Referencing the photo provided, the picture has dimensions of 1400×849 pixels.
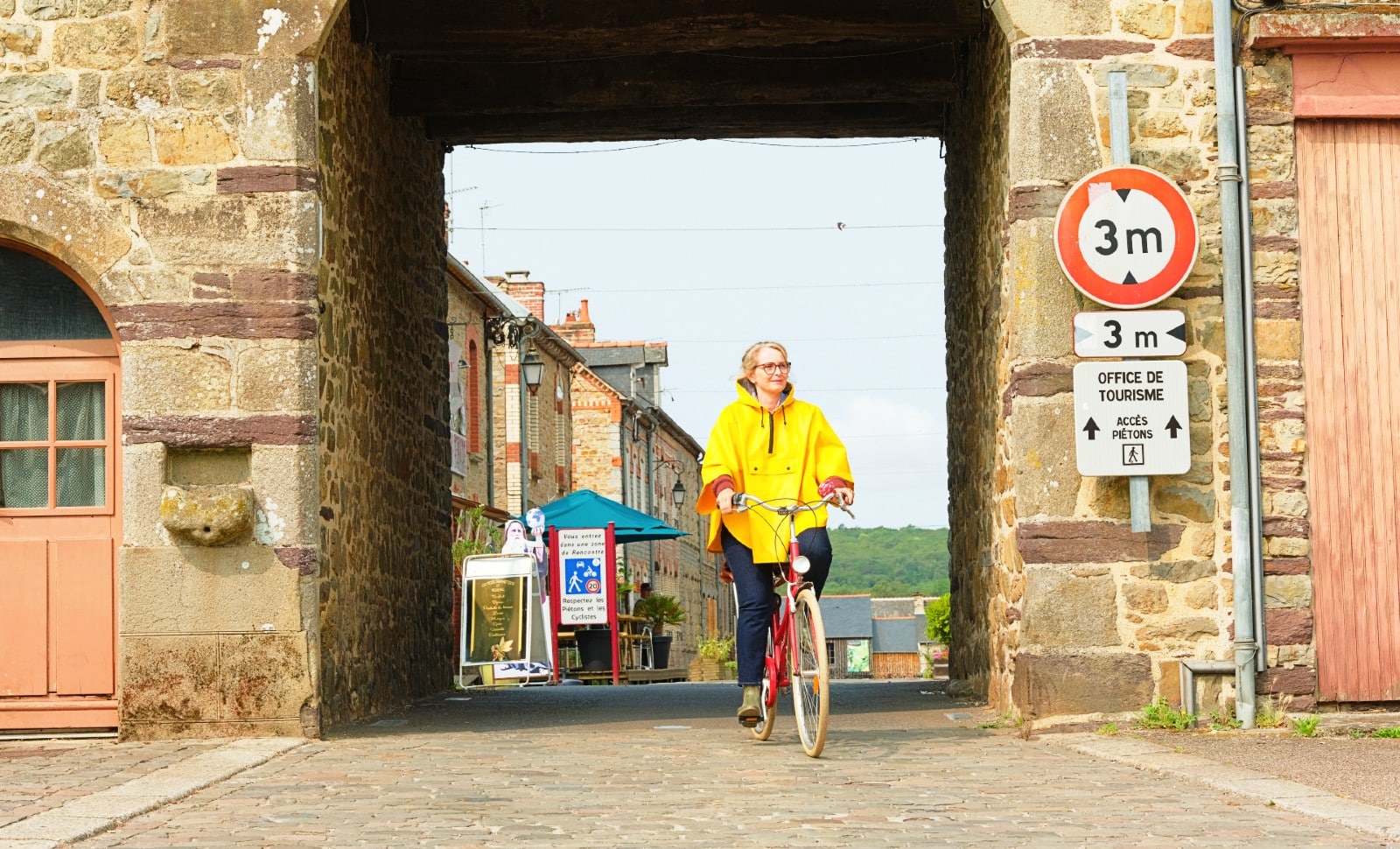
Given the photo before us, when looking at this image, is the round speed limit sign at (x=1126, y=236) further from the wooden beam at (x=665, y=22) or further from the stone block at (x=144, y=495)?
the stone block at (x=144, y=495)

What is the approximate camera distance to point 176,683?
840 centimetres

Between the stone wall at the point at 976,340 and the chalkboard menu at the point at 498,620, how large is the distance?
3.14 meters

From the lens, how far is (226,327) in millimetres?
8555

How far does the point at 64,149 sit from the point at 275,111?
1.05 m

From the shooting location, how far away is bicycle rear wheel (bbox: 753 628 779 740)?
7.80 metres

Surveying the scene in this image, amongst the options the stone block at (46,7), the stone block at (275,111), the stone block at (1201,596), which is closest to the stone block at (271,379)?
the stone block at (275,111)

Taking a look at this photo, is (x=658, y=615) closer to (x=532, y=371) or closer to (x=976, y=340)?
(x=532, y=371)

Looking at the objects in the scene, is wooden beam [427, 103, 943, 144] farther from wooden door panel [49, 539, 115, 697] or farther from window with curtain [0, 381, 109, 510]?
wooden door panel [49, 539, 115, 697]

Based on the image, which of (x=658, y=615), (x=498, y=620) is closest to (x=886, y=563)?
(x=658, y=615)

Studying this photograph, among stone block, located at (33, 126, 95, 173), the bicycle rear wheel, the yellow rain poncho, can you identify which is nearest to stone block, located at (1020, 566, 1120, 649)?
the yellow rain poncho

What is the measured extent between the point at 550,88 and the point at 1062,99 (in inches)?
179

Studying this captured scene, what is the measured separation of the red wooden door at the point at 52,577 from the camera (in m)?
8.82

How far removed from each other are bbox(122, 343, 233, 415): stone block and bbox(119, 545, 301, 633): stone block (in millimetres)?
675

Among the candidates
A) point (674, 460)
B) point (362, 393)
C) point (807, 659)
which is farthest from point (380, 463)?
point (674, 460)
